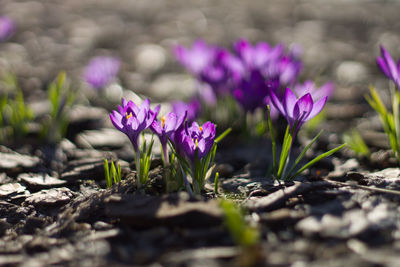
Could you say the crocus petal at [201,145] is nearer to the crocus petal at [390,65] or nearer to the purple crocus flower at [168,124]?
the purple crocus flower at [168,124]

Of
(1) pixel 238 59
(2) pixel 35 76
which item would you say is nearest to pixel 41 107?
(2) pixel 35 76

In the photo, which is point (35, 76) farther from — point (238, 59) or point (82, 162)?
point (238, 59)

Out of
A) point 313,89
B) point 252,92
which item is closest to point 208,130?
point 252,92

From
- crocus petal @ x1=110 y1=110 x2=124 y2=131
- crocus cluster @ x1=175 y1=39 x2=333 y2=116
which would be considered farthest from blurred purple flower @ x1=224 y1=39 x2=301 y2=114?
crocus petal @ x1=110 y1=110 x2=124 y2=131

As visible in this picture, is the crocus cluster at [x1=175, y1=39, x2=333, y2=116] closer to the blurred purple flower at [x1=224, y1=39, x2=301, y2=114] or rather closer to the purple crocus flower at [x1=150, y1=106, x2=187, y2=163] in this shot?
the blurred purple flower at [x1=224, y1=39, x2=301, y2=114]

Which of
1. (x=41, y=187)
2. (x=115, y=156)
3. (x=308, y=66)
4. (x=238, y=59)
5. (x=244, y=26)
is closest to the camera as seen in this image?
(x=41, y=187)

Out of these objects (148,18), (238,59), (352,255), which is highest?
(148,18)

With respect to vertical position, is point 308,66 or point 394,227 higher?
point 308,66
